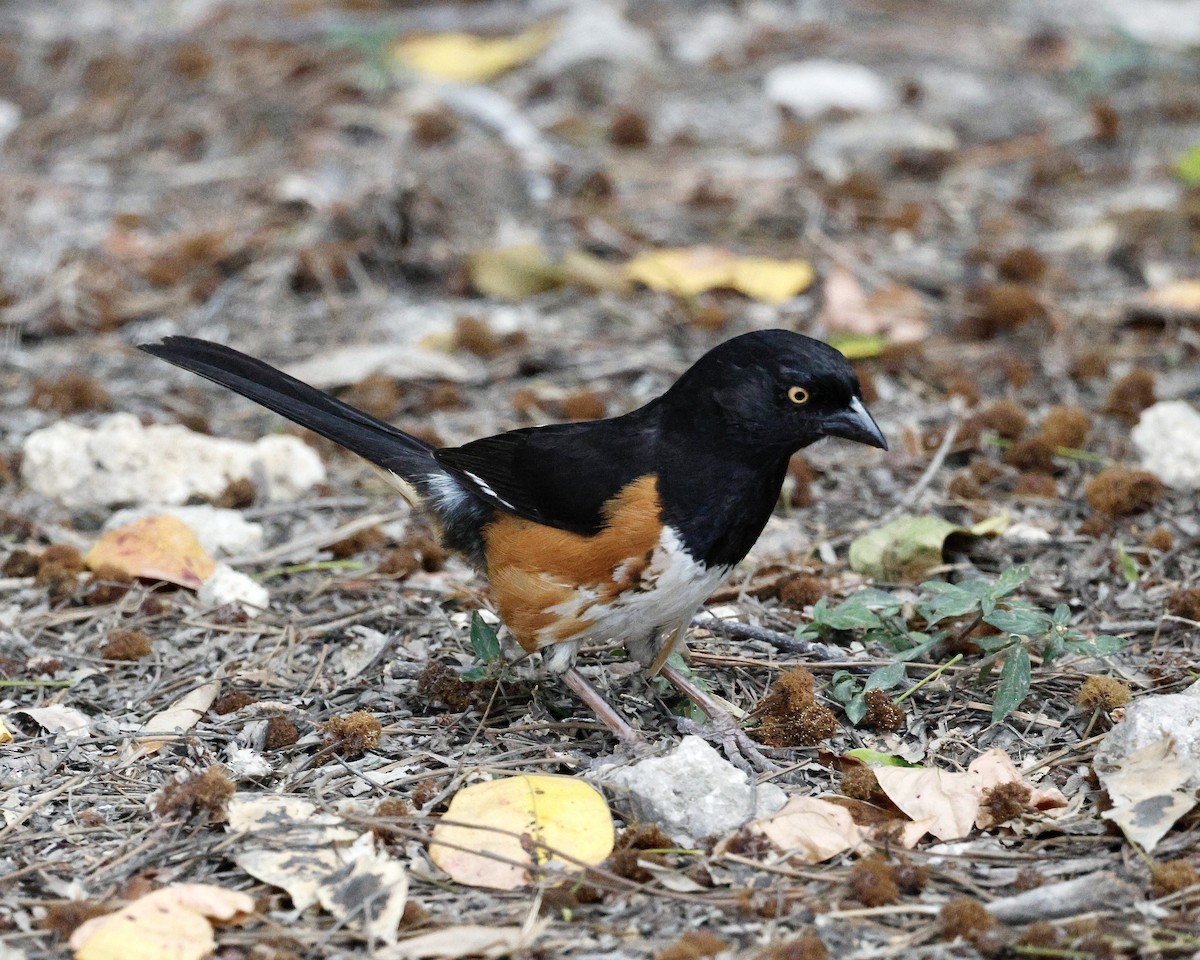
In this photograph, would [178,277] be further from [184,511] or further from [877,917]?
[877,917]

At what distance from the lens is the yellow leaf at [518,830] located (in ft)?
8.61

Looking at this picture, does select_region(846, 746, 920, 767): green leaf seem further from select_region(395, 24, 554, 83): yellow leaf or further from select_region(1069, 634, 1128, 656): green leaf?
select_region(395, 24, 554, 83): yellow leaf

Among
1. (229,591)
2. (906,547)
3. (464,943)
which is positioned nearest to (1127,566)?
(906,547)

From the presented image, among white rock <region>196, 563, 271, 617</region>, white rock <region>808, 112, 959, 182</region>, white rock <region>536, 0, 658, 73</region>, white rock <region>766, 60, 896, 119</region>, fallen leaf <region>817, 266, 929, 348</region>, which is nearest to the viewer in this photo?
white rock <region>196, 563, 271, 617</region>

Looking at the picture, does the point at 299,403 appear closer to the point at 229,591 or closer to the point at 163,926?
the point at 229,591

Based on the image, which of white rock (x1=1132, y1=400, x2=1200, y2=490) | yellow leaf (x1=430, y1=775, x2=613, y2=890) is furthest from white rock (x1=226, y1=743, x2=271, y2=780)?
white rock (x1=1132, y1=400, x2=1200, y2=490)

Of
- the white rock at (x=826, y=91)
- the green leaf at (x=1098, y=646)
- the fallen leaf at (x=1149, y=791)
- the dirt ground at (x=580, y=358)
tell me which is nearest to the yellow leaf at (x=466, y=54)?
the dirt ground at (x=580, y=358)

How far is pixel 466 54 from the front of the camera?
7.73 m

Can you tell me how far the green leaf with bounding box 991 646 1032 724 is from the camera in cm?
304

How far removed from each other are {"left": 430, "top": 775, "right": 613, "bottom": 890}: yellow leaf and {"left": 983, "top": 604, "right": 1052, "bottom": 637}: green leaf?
0.93 m

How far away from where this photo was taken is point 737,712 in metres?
3.30

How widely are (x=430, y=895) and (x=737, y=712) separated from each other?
0.95 meters

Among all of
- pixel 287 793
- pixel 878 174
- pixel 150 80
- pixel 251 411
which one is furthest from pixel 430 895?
pixel 150 80

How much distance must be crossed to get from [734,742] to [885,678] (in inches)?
13.9
